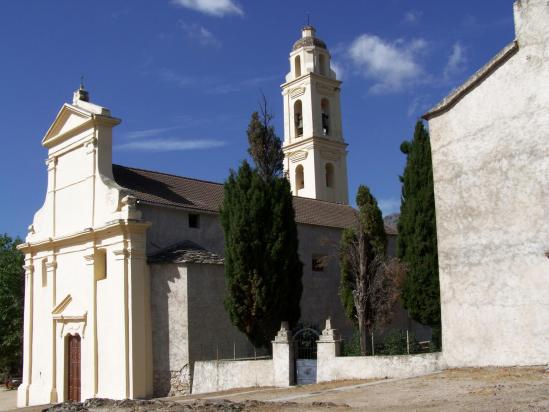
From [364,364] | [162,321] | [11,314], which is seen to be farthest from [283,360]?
[11,314]

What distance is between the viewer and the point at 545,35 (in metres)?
16.5

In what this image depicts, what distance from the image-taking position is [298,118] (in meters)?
39.8

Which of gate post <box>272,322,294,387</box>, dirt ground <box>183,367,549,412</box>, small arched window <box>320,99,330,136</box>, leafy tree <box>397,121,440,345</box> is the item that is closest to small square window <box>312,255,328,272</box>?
leafy tree <box>397,121,440,345</box>

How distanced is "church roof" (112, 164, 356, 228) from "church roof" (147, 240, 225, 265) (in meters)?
1.64

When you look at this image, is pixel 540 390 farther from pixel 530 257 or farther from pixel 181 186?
pixel 181 186

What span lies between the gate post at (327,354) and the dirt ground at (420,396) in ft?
5.36

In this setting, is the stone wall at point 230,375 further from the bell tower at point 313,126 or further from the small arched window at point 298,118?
the small arched window at point 298,118

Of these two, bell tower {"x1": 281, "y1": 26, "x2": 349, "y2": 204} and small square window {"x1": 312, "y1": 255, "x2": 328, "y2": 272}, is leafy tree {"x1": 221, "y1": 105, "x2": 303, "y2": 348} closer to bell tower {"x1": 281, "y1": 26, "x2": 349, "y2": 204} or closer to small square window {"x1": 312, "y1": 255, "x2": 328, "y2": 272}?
small square window {"x1": 312, "y1": 255, "x2": 328, "y2": 272}

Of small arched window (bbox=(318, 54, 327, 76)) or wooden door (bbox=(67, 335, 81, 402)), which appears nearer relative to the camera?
wooden door (bbox=(67, 335, 81, 402))


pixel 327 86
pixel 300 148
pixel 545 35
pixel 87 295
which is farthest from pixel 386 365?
pixel 327 86

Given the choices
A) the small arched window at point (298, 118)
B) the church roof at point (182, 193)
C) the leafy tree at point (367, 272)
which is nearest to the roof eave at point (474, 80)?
the leafy tree at point (367, 272)

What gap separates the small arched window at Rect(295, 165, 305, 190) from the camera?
129 ft

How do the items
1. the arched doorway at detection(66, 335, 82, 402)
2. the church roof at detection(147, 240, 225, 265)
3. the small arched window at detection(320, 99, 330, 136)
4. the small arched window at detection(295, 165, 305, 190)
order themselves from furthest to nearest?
the small arched window at detection(320, 99, 330, 136) < the small arched window at detection(295, 165, 305, 190) < the arched doorway at detection(66, 335, 82, 402) < the church roof at detection(147, 240, 225, 265)

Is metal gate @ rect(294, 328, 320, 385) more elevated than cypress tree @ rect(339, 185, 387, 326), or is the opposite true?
cypress tree @ rect(339, 185, 387, 326)
